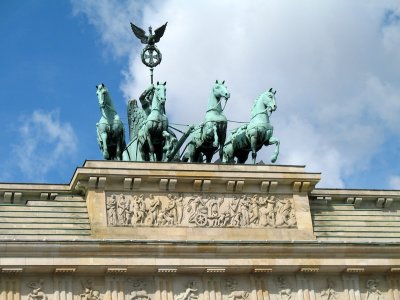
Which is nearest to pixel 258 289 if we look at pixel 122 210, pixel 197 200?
pixel 197 200

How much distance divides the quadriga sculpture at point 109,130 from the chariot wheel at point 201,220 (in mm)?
3225

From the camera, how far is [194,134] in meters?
36.4

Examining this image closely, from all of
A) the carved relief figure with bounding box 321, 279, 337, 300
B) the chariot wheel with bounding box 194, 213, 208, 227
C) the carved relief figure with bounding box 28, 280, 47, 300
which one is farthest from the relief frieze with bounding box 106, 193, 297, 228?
the carved relief figure with bounding box 28, 280, 47, 300

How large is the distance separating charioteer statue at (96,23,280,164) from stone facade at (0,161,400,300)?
1.66 metres

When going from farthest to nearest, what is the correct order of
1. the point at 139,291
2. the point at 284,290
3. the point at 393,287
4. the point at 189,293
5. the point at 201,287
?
the point at 393,287 → the point at 284,290 → the point at 201,287 → the point at 189,293 → the point at 139,291

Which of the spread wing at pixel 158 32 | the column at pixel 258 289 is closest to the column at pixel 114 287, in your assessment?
the column at pixel 258 289

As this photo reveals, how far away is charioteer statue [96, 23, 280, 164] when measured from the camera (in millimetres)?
35156

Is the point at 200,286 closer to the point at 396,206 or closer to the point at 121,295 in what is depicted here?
the point at 121,295

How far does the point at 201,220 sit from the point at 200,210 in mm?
299

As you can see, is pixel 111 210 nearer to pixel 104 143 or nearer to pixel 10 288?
pixel 104 143

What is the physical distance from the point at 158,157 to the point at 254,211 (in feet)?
11.4

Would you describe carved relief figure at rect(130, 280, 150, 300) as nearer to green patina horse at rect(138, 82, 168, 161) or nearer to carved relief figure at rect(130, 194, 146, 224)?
carved relief figure at rect(130, 194, 146, 224)

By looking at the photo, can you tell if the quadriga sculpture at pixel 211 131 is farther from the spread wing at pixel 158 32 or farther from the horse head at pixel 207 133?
the spread wing at pixel 158 32

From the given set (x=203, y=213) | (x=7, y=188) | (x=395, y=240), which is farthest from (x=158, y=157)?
(x=395, y=240)
